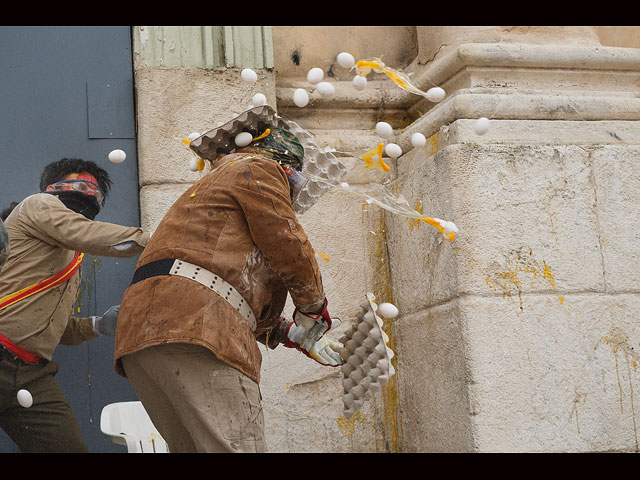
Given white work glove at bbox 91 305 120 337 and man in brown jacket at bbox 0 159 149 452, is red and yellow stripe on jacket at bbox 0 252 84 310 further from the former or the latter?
white work glove at bbox 91 305 120 337

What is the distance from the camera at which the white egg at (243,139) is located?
9.03 ft

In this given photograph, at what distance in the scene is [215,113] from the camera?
12.6 ft

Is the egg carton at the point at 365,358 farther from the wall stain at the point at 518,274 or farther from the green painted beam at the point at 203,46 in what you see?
the green painted beam at the point at 203,46

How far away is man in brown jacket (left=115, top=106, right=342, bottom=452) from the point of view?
2.36 metres

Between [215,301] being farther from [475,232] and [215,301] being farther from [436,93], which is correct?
[436,93]

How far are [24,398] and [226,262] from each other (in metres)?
1.27

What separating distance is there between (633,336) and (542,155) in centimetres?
85

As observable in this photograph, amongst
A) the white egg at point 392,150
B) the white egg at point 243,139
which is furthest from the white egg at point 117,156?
the white egg at point 392,150

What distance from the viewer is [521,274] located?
A: 3348mm

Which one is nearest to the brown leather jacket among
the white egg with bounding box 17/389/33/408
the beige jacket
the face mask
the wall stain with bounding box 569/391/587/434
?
the beige jacket

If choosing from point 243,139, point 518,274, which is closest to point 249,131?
point 243,139

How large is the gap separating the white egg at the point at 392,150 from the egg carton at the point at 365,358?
1143 millimetres

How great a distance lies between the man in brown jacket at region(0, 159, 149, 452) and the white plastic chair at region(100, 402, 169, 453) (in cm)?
13

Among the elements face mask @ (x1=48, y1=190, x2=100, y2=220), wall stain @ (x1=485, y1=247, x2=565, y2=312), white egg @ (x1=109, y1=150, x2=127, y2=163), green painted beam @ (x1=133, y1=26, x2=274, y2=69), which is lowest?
wall stain @ (x1=485, y1=247, x2=565, y2=312)
